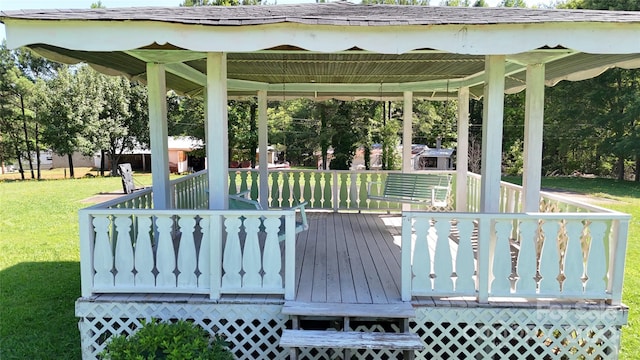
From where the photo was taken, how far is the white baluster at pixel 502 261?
3264 millimetres

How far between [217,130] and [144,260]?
3.92 ft

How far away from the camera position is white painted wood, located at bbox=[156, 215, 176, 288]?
11.0ft

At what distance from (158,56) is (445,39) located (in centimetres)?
267

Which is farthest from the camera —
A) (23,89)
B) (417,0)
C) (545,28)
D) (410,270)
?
(417,0)

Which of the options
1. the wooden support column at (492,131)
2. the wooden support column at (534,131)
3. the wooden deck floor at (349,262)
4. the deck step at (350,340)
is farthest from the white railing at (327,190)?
the deck step at (350,340)

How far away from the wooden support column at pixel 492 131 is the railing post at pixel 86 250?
3253 millimetres

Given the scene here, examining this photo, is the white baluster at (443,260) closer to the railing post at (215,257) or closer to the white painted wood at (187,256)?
the railing post at (215,257)

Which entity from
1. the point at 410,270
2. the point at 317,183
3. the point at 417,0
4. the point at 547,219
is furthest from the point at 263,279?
the point at 417,0

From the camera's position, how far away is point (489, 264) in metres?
3.35

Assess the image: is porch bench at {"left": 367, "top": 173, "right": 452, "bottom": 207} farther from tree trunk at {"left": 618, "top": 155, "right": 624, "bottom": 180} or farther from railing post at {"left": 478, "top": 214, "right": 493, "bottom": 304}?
tree trunk at {"left": 618, "top": 155, "right": 624, "bottom": 180}

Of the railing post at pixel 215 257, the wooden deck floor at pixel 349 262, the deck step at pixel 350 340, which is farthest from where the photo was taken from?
the wooden deck floor at pixel 349 262

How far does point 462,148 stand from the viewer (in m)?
6.79

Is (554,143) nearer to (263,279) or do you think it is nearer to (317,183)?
(317,183)

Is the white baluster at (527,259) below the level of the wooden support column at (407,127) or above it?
below
